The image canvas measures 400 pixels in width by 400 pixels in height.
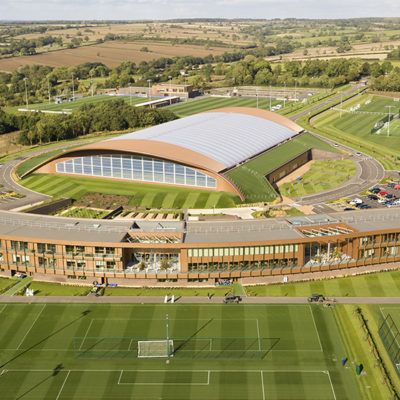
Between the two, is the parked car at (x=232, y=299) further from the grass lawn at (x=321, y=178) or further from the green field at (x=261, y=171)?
the grass lawn at (x=321, y=178)

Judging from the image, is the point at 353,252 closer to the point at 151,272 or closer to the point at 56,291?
the point at 151,272

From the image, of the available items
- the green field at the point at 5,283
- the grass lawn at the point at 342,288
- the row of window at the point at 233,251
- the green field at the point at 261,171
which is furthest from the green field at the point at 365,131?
the green field at the point at 5,283

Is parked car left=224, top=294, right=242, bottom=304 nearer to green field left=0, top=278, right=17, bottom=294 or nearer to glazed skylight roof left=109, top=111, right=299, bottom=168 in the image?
green field left=0, top=278, right=17, bottom=294

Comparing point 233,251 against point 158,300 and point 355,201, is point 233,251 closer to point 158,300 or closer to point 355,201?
point 158,300

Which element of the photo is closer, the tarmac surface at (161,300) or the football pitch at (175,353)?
the football pitch at (175,353)

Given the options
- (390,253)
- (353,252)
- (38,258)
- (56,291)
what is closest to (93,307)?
(56,291)

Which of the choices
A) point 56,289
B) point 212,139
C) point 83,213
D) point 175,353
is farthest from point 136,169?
point 175,353

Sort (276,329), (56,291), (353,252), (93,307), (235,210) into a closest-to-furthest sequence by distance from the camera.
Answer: (276,329)
(93,307)
(56,291)
(353,252)
(235,210)
